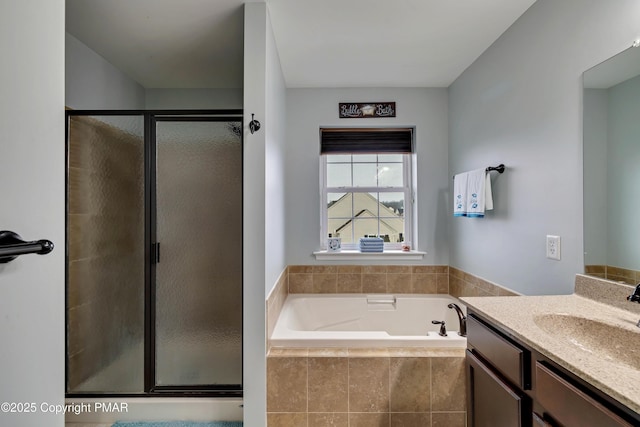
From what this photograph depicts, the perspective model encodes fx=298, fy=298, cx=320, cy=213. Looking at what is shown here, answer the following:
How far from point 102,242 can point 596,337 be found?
2.51 meters

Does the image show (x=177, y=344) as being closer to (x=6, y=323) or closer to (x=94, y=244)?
(x=94, y=244)

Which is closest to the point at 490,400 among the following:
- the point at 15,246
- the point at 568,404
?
the point at 568,404

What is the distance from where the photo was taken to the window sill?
279 cm

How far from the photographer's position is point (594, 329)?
1.09 m

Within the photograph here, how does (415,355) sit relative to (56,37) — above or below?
below

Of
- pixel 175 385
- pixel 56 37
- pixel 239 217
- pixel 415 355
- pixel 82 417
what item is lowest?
pixel 82 417

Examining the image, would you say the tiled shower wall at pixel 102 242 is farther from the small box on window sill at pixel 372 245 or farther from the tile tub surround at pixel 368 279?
the small box on window sill at pixel 372 245

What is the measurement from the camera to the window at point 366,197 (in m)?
2.97

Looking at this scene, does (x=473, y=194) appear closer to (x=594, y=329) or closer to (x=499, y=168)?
(x=499, y=168)

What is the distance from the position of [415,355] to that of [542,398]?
891 millimetres

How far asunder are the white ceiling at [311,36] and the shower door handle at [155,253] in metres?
1.39

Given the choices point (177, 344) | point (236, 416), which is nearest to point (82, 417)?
point (177, 344)

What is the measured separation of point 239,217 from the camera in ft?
6.12

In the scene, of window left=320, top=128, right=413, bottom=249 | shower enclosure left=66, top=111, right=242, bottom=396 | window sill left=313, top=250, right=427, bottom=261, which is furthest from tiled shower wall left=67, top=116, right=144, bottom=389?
window left=320, top=128, right=413, bottom=249
